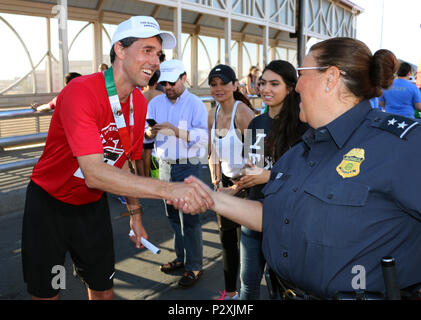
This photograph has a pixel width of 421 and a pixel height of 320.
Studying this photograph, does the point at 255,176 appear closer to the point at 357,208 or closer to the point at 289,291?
the point at 289,291

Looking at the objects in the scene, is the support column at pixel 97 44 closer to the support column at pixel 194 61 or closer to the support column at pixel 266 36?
the support column at pixel 194 61

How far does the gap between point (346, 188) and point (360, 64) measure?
609 mm

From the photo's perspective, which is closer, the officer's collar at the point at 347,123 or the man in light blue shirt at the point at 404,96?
the officer's collar at the point at 347,123

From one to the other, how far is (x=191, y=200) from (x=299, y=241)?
1055 millimetres

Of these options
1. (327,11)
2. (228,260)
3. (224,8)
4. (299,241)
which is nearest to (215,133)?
(228,260)

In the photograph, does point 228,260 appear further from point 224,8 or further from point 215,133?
point 224,8

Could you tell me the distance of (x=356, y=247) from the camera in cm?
170

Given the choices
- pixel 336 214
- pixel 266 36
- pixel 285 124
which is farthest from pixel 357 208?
pixel 266 36

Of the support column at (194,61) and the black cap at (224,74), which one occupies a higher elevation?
the support column at (194,61)

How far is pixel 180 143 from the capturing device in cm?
471

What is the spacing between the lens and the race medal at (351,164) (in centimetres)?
172

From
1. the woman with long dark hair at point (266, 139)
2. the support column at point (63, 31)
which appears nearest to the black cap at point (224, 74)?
the woman with long dark hair at point (266, 139)

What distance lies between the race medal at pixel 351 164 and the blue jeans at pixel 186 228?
292cm

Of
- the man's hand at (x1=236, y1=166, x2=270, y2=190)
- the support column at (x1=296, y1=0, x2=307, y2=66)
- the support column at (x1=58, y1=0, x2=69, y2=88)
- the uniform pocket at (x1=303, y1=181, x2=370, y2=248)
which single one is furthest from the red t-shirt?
the support column at (x1=58, y1=0, x2=69, y2=88)
